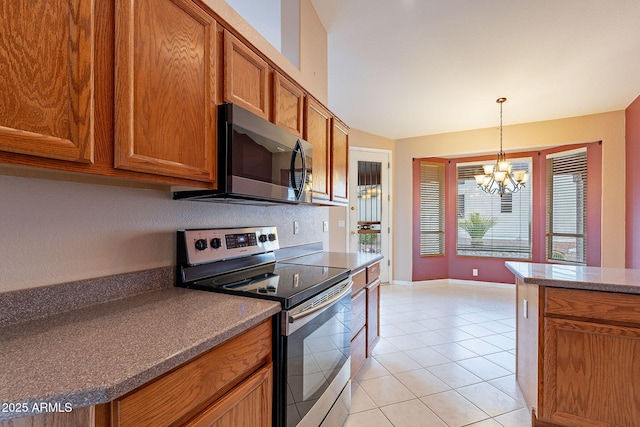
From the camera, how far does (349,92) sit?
3.66 m

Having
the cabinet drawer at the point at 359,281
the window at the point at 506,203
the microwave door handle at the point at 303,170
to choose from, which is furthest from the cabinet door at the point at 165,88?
the window at the point at 506,203

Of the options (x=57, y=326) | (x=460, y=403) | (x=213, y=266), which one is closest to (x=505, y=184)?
(x=460, y=403)

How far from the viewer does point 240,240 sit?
1764 mm

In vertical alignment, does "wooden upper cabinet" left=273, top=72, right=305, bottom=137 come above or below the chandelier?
above

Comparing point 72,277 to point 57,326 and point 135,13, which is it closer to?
point 57,326

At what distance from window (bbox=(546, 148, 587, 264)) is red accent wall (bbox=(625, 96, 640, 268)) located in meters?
0.49

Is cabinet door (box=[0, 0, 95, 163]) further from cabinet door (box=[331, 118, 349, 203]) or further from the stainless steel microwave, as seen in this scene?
cabinet door (box=[331, 118, 349, 203])

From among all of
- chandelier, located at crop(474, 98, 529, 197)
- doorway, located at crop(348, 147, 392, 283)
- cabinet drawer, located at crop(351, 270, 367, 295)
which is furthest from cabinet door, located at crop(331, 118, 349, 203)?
doorway, located at crop(348, 147, 392, 283)

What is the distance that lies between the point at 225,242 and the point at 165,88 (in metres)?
0.84

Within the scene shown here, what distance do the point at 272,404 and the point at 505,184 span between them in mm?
3914

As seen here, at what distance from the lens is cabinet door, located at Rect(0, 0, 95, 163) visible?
0.68 metres

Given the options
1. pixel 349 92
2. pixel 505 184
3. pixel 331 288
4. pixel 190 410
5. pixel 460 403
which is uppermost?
pixel 349 92

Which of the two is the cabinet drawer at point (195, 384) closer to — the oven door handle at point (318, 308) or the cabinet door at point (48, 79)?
the oven door handle at point (318, 308)

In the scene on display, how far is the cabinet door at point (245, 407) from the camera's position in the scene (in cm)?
85
